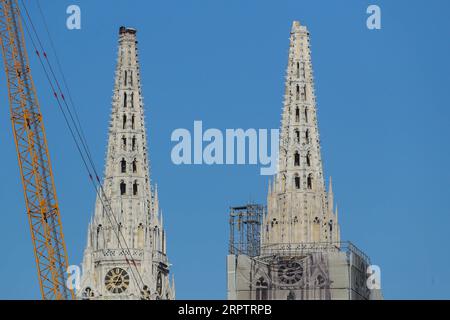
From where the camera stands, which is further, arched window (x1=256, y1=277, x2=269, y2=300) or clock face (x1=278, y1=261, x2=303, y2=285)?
clock face (x1=278, y1=261, x2=303, y2=285)

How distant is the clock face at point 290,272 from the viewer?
644 feet

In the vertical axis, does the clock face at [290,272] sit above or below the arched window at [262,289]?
above

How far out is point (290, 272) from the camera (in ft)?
647

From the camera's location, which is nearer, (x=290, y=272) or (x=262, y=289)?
(x=262, y=289)

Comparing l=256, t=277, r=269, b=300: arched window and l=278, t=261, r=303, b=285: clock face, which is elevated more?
l=278, t=261, r=303, b=285: clock face

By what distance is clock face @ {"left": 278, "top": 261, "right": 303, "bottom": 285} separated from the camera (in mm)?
196250

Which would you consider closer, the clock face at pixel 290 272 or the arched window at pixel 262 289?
the arched window at pixel 262 289

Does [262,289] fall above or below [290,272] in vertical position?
below
